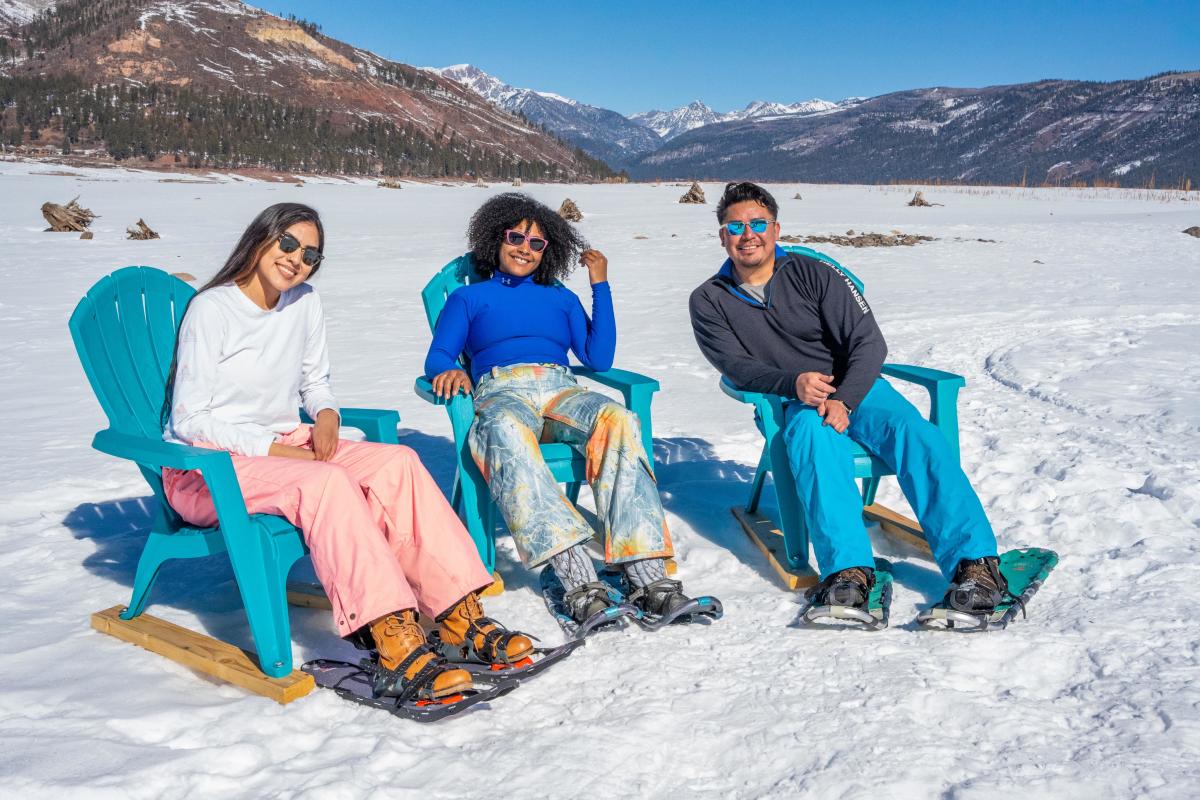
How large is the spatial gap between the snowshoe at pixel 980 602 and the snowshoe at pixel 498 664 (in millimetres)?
1042

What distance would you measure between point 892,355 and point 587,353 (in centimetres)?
378

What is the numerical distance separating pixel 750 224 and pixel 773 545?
115 cm

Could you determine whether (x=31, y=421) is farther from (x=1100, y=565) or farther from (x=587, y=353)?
(x=1100, y=565)

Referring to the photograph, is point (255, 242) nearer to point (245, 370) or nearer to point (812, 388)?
point (245, 370)

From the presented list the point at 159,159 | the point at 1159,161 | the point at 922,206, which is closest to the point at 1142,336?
the point at 922,206

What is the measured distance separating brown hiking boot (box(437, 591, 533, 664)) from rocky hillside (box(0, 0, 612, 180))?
64.5 m

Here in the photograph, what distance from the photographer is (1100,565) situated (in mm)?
3127

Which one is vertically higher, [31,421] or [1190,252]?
[1190,252]

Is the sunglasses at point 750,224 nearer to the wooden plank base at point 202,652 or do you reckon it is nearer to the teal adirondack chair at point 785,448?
the teal adirondack chair at point 785,448

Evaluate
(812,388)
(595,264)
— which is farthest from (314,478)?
(812,388)

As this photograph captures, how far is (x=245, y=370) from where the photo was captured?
2738mm

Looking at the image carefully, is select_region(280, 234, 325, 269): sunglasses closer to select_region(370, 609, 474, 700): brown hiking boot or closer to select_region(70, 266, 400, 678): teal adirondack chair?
select_region(70, 266, 400, 678): teal adirondack chair

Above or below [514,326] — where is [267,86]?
above

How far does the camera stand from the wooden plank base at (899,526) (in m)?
3.46
